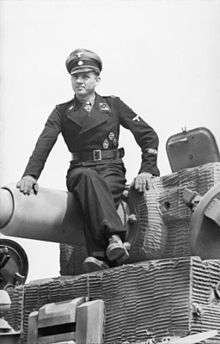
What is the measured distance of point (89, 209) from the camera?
8.54 metres

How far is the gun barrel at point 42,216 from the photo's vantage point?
8.56 m

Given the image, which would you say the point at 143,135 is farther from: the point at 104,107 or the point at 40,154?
the point at 40,154

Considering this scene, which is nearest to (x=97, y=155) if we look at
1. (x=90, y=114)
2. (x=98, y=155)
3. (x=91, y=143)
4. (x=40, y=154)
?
(x=98, y=155)

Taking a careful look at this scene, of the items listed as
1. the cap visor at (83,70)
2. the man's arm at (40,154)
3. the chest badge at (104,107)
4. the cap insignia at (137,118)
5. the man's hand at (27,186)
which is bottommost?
the man's hand at (27,186)

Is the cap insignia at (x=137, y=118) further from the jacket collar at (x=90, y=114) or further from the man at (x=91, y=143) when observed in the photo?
the jacket collar at (x=90, y=114)

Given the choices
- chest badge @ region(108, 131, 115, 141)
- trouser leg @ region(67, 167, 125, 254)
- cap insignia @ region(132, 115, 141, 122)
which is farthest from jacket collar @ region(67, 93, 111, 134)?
trouser leg @ region(67, 167, 125, 254)

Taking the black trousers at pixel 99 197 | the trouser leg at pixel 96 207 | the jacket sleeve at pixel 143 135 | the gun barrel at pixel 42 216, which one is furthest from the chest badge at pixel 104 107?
the gun barrel at pixel 42 216

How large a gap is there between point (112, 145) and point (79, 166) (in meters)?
0.34

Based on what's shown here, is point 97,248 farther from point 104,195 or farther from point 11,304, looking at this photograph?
point 11,304

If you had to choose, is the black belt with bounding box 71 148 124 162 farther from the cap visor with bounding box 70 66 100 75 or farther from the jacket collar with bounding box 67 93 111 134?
the cap visor with bounding box 70 66 100 75

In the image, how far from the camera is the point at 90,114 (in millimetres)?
9078

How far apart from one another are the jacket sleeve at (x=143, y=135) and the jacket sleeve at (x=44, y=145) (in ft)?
1.80

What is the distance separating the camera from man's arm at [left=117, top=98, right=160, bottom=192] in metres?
8.82

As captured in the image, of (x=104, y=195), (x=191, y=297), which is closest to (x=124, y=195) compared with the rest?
(x=104, y=195)
